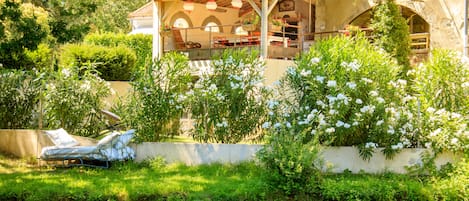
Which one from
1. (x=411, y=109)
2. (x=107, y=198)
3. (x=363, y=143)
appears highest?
(x=411, y=109)

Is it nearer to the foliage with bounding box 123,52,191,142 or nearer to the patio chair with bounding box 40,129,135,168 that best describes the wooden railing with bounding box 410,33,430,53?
the foliage with bounding box 123,52,191,142

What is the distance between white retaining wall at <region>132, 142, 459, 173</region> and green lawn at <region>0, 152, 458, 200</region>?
0.99 feet

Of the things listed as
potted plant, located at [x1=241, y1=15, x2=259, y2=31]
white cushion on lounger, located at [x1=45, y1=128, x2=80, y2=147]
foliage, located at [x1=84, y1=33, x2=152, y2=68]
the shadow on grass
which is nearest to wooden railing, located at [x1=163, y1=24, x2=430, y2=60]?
potted plant, located at [x1=241, y1=15, x2=259, y2=31]

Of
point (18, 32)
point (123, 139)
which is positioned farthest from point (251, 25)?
point (18, 32)

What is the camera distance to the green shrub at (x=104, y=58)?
21.9 metres

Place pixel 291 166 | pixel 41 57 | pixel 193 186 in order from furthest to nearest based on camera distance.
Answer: pixel 41 57 < pixel 193 186 < pixel 291 166

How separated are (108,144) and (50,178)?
153 cm

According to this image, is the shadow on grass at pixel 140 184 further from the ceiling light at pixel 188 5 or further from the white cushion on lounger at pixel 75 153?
the ceiling light at pixel 188 5

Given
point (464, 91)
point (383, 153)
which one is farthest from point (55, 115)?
point (464, 91)

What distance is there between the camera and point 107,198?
9.39 meters

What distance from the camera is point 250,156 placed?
37.7ft

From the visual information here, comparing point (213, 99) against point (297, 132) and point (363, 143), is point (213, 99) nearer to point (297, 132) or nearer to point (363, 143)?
point (297, 132)

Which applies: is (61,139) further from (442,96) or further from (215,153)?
(442,96)

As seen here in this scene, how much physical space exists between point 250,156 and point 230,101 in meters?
1.33
